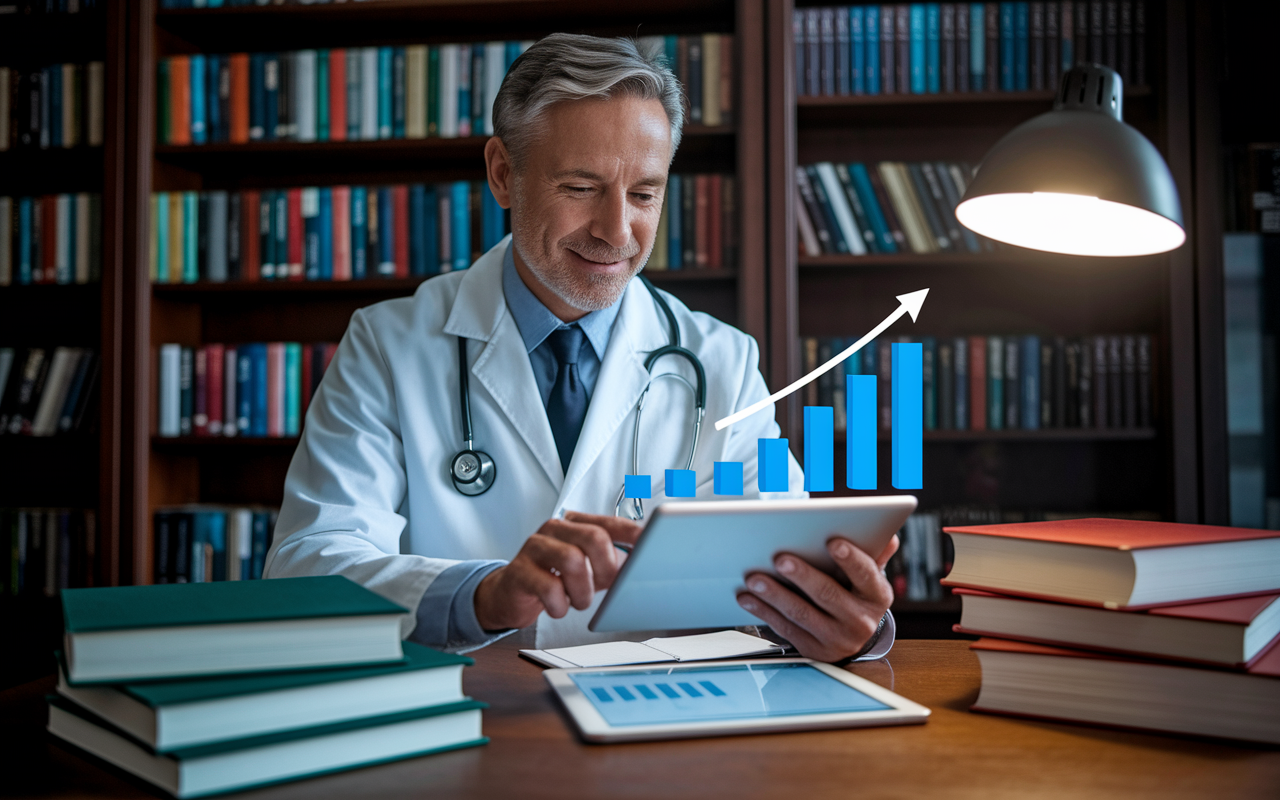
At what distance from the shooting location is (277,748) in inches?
23.9

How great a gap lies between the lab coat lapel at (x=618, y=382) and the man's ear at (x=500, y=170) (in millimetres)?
264

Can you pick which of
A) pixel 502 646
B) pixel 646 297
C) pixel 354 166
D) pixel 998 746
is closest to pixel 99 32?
pixel 354 166

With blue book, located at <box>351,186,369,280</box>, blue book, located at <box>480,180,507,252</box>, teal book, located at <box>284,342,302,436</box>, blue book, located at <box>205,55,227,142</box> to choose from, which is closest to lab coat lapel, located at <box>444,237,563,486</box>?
blue book, located at <box>480,180,507,252</box>

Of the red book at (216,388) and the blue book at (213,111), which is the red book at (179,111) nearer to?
the blue book at (213,111)

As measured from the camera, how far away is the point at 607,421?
1.42 m

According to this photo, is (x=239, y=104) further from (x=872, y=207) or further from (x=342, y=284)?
(x=872, y=207)

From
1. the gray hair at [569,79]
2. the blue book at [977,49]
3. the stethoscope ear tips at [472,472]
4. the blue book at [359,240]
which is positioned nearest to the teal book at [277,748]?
the stethoscope ear tips at [472,472]

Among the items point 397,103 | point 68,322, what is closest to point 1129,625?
point 397,103

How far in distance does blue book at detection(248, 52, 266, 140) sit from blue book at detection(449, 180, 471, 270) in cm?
56

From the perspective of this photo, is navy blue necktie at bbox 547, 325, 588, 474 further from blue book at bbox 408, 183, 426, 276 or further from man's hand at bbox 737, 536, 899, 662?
blue book at bbox 408, 183, 426, 276

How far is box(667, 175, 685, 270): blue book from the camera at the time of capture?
7.77 feet

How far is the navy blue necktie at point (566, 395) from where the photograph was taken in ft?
4.78

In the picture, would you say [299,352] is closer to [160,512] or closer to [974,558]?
[160,512]

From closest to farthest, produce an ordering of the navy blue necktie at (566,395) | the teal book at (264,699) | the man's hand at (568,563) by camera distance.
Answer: the teal book at (264,699)
the man's hand at (568,563)
the navy blue necktie at (566,395)
